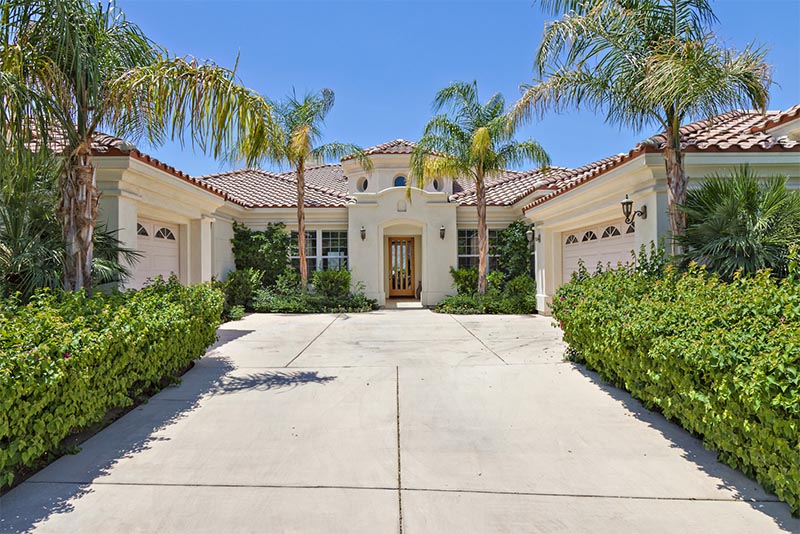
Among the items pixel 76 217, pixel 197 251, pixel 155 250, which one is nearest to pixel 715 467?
pixel 76 217

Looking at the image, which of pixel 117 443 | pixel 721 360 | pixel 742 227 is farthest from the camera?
pixel 742 227

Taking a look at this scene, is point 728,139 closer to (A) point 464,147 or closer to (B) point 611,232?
(B) point 611,232

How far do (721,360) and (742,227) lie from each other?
414cm

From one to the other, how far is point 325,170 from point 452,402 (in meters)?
19.8

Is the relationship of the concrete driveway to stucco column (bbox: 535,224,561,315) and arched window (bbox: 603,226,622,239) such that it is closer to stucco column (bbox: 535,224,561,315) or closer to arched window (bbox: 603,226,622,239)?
arched window (bbox: 603,226,622,239)

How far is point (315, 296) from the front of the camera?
14914 mm

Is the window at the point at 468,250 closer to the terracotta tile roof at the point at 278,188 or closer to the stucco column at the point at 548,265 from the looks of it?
the stucco column at the point at 548,265

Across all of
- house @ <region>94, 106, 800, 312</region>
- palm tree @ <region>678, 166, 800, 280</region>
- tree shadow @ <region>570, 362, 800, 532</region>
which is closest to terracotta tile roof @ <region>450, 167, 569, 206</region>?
house @ <region>94, 106, 800, 312</region>

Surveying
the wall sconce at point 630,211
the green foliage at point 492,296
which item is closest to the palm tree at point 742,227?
the wall sconce at point 630,211

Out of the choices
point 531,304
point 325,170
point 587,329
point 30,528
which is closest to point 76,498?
point 30,528

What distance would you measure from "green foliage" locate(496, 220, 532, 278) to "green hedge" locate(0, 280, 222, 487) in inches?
460

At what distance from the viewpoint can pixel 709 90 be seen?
20.1 ft

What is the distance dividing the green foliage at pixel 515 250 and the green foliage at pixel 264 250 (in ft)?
25.1

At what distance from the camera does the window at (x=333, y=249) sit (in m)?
16.4
